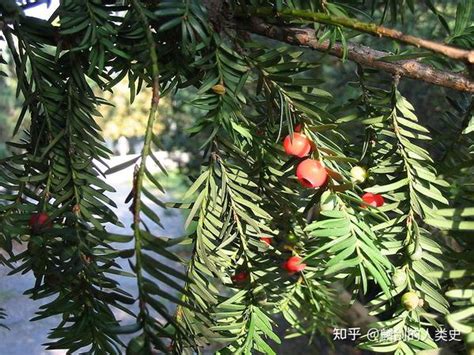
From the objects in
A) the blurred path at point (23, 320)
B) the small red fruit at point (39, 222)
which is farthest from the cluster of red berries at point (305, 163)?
the blurred path at point (23, 320)

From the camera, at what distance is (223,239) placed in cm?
31

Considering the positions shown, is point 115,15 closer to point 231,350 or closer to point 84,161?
point 84,161

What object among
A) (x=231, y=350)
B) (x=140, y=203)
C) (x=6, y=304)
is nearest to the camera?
(x=140, y=203)

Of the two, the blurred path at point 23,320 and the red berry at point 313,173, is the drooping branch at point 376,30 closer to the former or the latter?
the red berry at point 313,173

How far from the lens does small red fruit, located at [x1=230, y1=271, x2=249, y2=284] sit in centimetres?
31

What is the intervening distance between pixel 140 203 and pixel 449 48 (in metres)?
0.14

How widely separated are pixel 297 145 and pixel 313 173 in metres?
0.02

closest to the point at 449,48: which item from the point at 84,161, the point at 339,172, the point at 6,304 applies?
the point at 339,172

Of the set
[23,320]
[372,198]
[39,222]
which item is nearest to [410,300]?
[372,198]

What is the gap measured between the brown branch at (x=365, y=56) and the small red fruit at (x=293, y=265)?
0.40ft

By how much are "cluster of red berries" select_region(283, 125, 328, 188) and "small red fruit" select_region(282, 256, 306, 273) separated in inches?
2.7

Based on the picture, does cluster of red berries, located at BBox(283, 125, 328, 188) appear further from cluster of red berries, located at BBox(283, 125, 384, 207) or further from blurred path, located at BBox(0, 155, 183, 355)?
blurred path, located at BBox(0, 155, 183, 355)

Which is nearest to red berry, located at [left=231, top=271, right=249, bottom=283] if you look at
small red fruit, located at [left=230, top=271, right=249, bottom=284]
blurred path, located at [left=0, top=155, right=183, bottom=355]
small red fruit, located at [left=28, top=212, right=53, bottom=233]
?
small red fruit, located at [left=230, top=271, right=249, bottom=284]

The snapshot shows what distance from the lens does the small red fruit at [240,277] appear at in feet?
1.02
